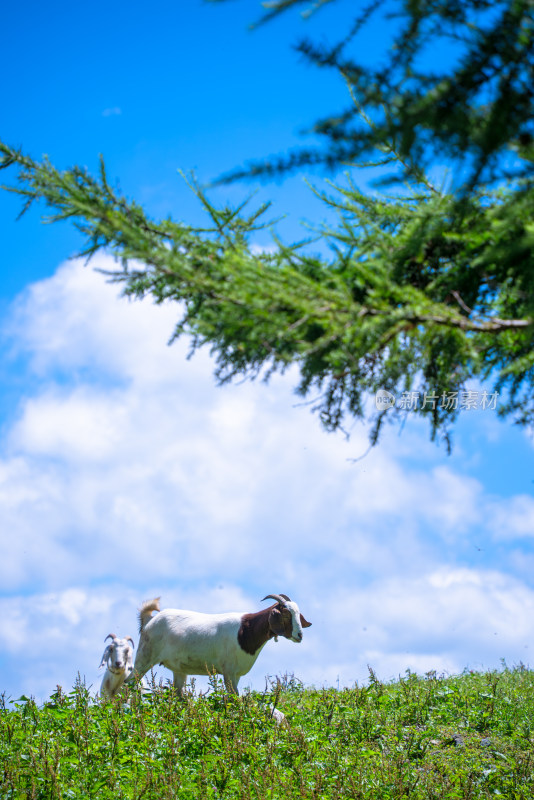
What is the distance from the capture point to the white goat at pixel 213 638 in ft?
34.4

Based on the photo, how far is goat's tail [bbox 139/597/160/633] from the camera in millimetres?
12104

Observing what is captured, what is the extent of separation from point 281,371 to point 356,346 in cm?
67

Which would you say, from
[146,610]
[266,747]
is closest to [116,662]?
[146,610]

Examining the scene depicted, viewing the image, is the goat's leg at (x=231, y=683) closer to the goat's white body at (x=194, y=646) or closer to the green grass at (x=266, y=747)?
the goat's white body at (x=194, y=646)

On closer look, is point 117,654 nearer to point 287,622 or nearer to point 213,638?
point 213,638

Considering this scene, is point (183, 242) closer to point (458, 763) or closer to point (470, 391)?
point (470, 391)

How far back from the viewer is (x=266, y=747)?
7.76m

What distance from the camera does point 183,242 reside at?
570 centimetres

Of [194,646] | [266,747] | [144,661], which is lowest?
[266,747]

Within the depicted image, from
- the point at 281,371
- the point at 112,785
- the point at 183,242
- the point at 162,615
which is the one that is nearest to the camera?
the point at 281,371

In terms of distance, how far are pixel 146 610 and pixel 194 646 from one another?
1478 millimetres

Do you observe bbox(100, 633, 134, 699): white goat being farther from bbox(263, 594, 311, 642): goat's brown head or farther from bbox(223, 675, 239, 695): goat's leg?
bbox(263, 594, 311, 642): goat's brown head

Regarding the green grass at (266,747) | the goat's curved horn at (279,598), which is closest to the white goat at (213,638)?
the goat's curved horn at (279,598)

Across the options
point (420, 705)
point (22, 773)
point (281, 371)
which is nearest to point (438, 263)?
point (281, 371)
